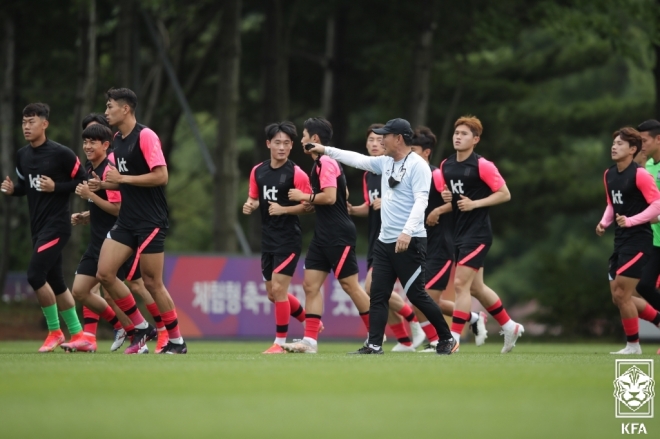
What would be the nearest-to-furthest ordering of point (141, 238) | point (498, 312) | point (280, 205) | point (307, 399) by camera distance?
point (307, 399) → point (141, 238) → point (280, 205) → point (498, 312)

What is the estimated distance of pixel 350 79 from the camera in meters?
33.5

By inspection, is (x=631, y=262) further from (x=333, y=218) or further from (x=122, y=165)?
(x=122, y=165)

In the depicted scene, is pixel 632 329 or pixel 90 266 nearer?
pixel 90 266

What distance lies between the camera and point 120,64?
81.3 feet

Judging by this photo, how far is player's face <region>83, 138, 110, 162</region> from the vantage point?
44.7 ft

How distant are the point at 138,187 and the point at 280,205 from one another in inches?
70.1

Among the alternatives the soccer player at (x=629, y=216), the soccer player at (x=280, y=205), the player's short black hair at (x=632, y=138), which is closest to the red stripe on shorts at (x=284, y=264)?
the soccer player at (x=280, y=205)

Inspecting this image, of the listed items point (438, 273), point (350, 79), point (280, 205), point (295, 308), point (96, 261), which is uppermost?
point (350, 79)

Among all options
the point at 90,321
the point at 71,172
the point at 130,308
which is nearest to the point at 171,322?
the point at 130,308

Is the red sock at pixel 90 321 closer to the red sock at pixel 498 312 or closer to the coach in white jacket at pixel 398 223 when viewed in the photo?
the coach in white jacket at pixel 398 223

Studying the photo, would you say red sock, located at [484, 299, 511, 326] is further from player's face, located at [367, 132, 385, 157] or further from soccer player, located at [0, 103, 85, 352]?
soccer player, located at [0, 103, 85, 352]

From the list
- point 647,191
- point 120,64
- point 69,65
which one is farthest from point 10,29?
point 647,191

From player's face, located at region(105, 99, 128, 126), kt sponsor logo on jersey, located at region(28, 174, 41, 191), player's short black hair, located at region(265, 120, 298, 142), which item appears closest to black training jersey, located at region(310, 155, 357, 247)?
player's short black hair, located at region(265, 120, 298, 142)

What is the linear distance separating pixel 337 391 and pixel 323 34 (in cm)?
2616
